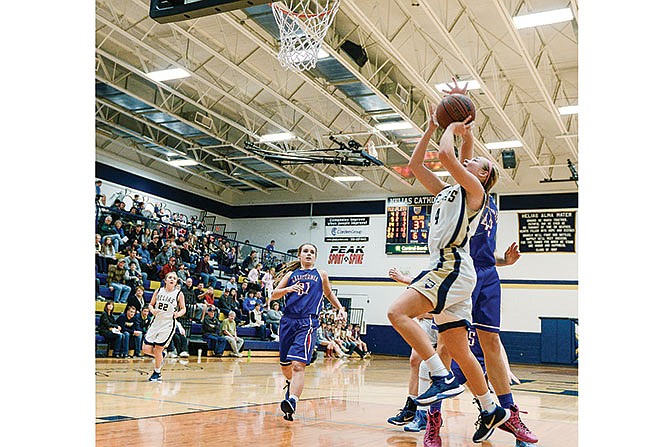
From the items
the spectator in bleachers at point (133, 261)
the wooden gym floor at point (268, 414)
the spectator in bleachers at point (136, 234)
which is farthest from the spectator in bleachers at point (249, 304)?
the wooden gym floor at point (268, 414)

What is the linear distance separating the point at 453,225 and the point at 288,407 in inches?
83.1

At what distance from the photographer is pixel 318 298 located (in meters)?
5.76

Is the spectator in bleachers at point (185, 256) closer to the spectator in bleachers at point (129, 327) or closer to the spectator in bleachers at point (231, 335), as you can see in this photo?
the spectator in bleachers at point (231, 335)

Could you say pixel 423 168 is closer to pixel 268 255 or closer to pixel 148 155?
pixel 148 155

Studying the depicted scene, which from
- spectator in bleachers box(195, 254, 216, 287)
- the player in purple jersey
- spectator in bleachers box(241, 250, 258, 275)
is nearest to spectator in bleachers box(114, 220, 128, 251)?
spectator in bleachers box(195, 254, 216, 287)

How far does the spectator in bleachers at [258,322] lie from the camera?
17.4 metres

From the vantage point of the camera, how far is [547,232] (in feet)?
69.3

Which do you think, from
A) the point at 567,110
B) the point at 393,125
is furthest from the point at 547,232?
the point at 393,125

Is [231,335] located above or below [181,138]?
below

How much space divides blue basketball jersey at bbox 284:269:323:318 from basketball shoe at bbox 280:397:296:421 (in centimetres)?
85

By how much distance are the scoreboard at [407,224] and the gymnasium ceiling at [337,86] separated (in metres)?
0.43

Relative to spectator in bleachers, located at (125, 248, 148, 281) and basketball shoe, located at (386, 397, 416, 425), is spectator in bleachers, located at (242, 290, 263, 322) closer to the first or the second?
spectator in bleachers, located at (125, 248, 148, 281)
